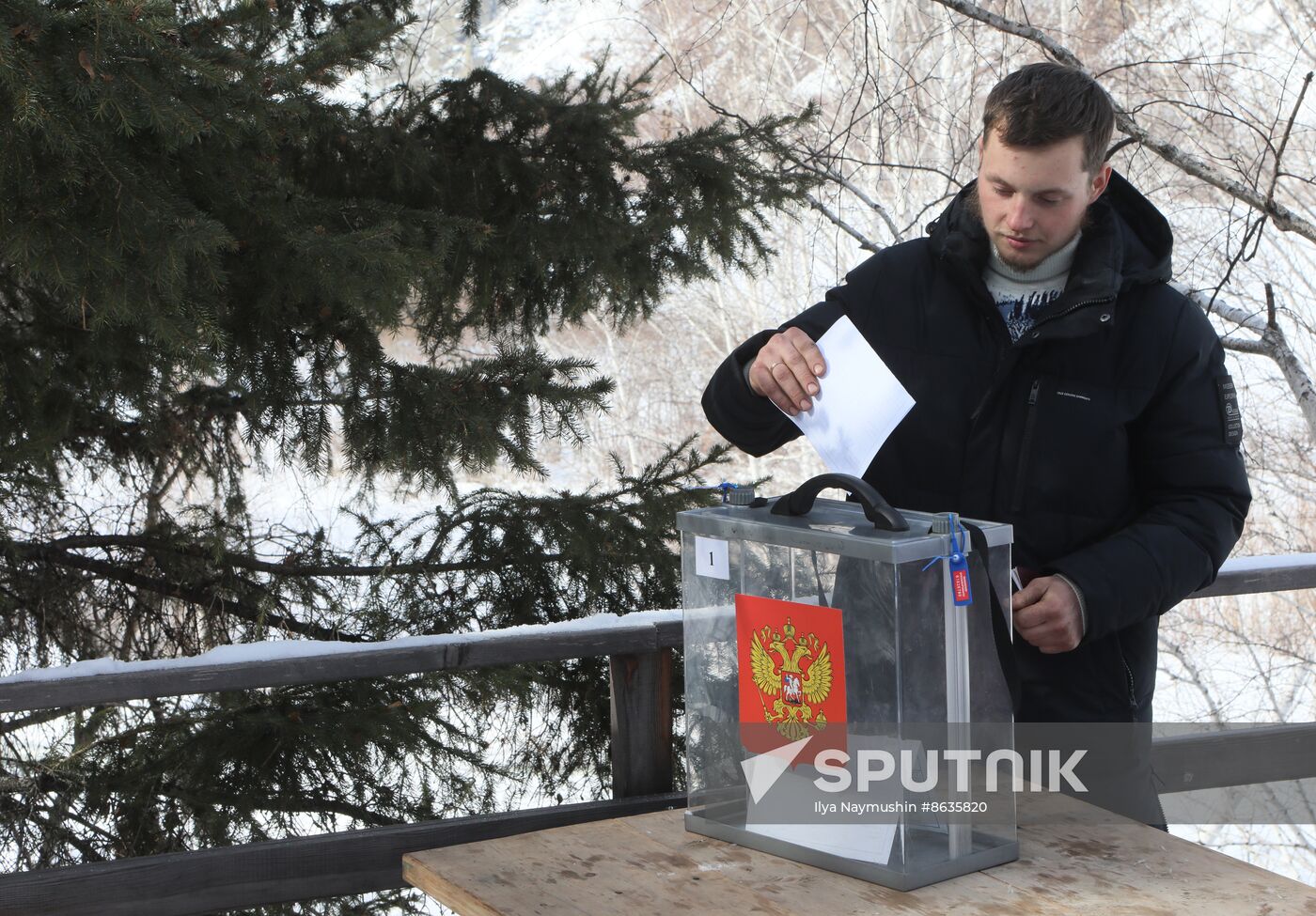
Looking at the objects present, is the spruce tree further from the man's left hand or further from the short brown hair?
the man's left hand

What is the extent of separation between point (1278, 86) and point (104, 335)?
34.3 ft

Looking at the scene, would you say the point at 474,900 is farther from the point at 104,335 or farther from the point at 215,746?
the point at 215,746

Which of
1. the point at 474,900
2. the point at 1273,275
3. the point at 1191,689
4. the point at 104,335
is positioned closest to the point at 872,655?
the point at 474,900

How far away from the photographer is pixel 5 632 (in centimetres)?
380

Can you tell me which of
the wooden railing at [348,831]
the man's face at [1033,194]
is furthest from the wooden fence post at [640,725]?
the man's face at [1033,194]

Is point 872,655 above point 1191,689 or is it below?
above

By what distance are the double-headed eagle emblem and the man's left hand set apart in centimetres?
36

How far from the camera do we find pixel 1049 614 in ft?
4.95

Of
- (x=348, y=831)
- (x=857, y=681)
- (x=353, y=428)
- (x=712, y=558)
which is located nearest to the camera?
(x=857, y=681)

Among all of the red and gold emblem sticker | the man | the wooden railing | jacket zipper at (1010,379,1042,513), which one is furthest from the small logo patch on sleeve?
the wooden railing

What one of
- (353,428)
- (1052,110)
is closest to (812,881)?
(1052,110)

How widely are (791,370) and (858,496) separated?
24 cm

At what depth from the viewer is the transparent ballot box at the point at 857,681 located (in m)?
1.22

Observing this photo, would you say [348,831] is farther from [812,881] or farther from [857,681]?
[857,681]
